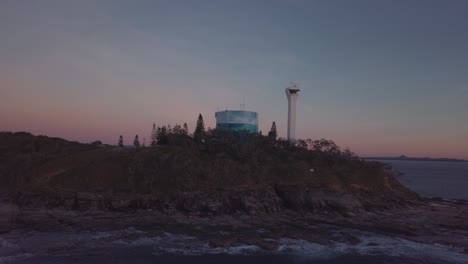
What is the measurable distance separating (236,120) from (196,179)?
26692 mm

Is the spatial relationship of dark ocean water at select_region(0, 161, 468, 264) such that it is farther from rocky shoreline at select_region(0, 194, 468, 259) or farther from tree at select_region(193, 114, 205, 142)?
tree at select_region(193, 114, 205, 142)

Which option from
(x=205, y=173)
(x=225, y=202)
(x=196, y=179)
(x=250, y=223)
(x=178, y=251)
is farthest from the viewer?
(x=205, y=173)

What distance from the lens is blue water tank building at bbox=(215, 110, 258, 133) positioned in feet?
227

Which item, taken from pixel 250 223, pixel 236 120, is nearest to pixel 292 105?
pixel 236 120

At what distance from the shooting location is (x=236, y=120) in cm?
6925

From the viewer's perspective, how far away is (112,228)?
31781 millimetres

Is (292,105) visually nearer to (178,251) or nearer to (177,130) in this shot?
(177,130)

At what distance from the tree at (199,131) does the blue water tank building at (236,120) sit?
410 cm

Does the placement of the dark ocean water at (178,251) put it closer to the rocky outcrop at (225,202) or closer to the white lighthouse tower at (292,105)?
the rocky outcrop at (225,202)

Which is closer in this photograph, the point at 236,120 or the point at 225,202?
the point at 225,202

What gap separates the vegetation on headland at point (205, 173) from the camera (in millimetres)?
41750

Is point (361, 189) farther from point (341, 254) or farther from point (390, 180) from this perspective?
point (341, 254)

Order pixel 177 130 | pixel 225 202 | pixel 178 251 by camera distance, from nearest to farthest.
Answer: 1. pixel 178 251
2. pixel 225 202
3. pixel 177 130

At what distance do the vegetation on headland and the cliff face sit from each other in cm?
11
